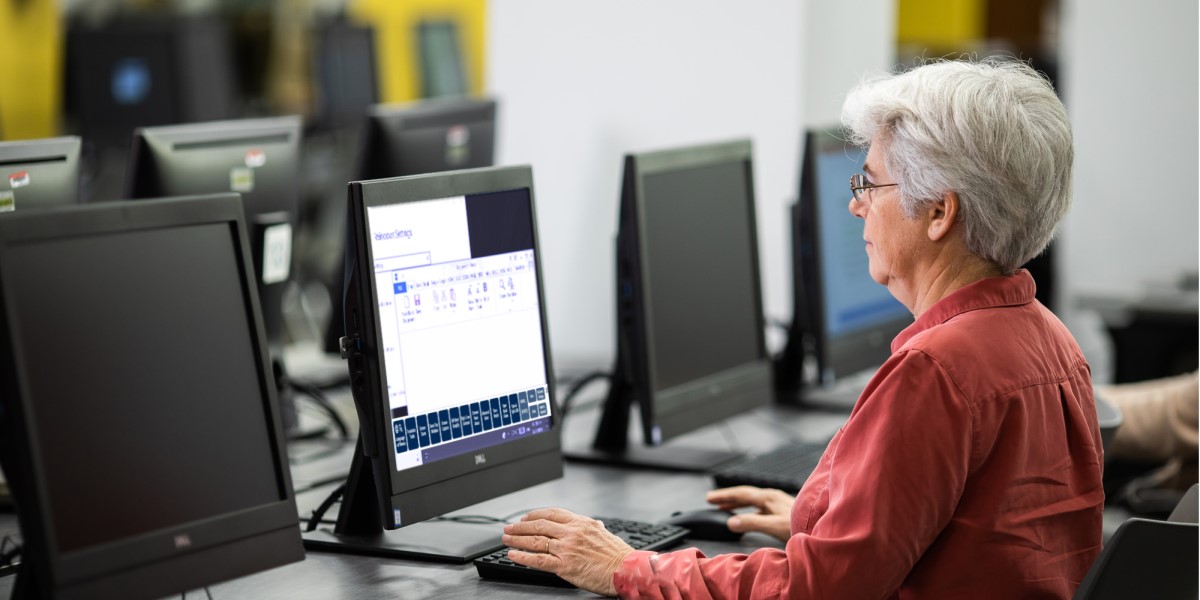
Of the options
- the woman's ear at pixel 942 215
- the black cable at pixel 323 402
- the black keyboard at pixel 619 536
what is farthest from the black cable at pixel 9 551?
the woman's ear at pixel 942 215

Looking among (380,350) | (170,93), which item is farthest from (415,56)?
(380,350)

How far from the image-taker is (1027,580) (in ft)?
5.16

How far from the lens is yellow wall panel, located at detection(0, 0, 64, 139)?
684 centimetres

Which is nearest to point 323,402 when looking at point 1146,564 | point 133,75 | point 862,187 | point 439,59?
point 862,187

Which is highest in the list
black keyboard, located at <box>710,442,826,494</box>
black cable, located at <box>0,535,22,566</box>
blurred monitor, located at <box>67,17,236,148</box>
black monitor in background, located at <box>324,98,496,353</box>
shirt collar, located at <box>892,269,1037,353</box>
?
blurred monitor, located at <box>67,17,236,148</box>

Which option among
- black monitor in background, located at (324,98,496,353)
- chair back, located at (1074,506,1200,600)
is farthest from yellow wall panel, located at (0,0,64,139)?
chair back, located at (1074,506,1200,600)

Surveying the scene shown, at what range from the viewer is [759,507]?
2.07 meters

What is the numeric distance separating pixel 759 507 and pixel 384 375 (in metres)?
0.63

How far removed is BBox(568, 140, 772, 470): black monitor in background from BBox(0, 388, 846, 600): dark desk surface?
93mm

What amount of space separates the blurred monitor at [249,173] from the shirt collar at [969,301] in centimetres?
127

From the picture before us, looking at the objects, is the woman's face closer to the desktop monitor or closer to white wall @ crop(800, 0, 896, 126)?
the desktop monitor

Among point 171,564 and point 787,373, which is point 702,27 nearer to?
point 787,373

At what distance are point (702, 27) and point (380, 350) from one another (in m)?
1.79

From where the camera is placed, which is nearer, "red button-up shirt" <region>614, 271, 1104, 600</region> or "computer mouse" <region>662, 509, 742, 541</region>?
"red button-up shirt" <region>614, 271, 1104, 600</region>
